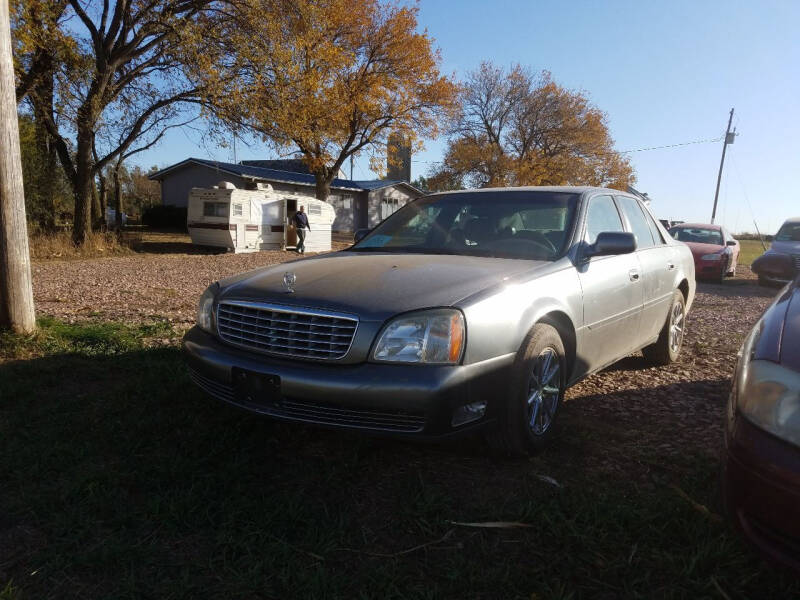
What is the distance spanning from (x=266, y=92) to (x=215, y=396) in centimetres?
1488

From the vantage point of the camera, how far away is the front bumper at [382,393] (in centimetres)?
246

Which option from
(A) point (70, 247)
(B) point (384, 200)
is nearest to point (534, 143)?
(B) point (384, 200)

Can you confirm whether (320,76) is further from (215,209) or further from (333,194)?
(333,194)

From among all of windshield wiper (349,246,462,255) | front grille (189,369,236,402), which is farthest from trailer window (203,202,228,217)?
front grille (189,369,236,402)

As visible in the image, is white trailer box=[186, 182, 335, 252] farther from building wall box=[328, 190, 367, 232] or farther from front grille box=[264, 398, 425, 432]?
building wall box=[328, 190, 367, 232]

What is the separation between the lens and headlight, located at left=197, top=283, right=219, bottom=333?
10.5 feet

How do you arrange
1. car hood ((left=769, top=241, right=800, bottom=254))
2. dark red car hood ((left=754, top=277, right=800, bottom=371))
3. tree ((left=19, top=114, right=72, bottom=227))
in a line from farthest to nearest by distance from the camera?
tree ((left=19, top=114, right=72, bottom=227))
car hood ((left=769, top=241, right=800, bottom=254))
dark red car hood ((left=754, top=277, right=800, bottom=371))

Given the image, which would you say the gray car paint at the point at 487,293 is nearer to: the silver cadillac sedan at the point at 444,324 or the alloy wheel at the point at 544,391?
the silver cadillac sedan at the point at 444,324

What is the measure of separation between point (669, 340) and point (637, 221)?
1124mm

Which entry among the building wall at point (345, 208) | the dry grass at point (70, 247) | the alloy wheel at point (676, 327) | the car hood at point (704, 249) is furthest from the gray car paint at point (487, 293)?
the building wall at point (345, 208)

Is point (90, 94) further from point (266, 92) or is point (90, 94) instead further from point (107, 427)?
point (107, 427)

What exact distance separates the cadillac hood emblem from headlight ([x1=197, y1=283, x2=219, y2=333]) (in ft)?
1.55

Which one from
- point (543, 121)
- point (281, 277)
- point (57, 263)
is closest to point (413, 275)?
point (281, 277)

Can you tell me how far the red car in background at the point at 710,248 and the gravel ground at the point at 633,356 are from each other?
0.35m
